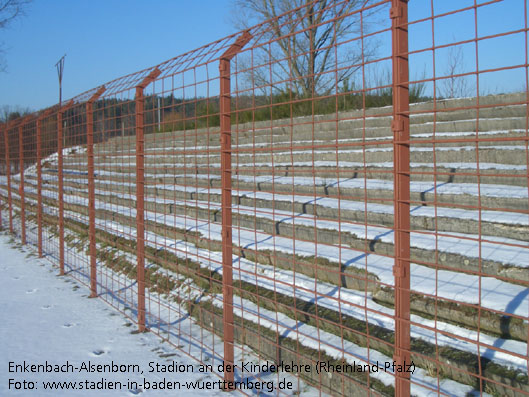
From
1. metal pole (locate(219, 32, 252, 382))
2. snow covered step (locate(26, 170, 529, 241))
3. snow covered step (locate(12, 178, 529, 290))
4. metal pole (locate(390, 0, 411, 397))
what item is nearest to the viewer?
metal pole (locate(390, 0, 411, 397))

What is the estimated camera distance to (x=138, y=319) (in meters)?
4.51

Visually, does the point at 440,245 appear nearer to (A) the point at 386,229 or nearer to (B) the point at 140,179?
(A) the point at 386,229

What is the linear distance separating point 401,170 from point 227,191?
4.99ft

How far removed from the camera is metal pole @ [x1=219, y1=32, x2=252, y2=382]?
3283 mm

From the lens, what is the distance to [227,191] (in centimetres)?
328

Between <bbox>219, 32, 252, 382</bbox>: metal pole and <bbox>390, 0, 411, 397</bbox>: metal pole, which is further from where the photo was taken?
<bbox>219, 32, 252, 382</bbox>: metal pole

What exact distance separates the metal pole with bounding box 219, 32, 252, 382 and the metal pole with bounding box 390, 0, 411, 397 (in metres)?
1.46

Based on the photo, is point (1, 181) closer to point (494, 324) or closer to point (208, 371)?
point (208, 371)

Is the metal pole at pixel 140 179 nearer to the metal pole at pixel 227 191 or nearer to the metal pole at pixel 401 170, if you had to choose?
the metal pole at pixel 227 191

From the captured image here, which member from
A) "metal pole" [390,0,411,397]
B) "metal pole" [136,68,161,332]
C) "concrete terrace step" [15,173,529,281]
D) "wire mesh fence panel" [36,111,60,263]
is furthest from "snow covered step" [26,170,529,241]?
"wire mesh fence panel" [36,111,60,263]

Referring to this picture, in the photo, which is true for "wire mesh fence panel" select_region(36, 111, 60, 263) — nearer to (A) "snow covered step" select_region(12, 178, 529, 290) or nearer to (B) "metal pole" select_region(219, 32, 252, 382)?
(A) "snow covered step" select_region(12, 178, 529, 290)

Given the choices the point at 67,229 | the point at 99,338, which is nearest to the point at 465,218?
the point at 99,338

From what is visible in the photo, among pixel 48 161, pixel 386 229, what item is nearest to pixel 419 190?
pixel 386 229

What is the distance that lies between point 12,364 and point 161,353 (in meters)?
1.20
